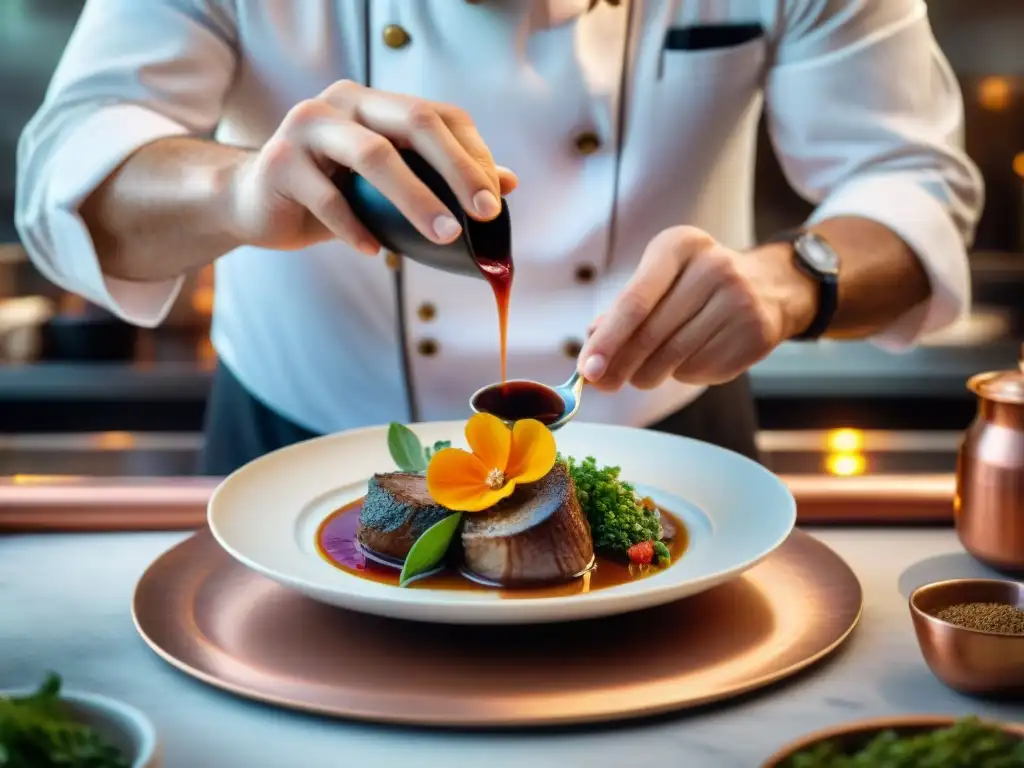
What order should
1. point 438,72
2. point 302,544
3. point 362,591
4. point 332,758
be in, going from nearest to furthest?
point 332,758 < point 362,591 < point 302,544 < point 438,72

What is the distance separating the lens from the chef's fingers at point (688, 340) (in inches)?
59.5

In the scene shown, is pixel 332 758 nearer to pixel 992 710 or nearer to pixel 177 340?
pixel 992 710

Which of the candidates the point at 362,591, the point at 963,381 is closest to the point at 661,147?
the point at 362,591

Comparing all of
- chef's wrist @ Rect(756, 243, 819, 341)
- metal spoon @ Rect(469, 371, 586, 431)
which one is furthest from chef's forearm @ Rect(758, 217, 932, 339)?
metal spoon @ Rect(469, 371, 586, 431)

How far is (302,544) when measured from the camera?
1379 mm

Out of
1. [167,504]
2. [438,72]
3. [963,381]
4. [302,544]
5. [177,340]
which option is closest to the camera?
[302,544]

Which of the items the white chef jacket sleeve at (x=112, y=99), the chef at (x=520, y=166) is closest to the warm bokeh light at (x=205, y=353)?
the chef at (x=520, y=166)

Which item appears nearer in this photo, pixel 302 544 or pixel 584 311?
pixel 302 544

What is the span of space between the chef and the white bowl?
916 mm

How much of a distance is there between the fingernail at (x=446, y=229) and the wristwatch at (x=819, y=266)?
688 mm

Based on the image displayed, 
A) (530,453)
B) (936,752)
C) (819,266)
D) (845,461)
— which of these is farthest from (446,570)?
(845,461)

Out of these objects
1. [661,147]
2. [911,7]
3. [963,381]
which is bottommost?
→ [963,381]

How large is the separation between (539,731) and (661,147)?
1.17 meters

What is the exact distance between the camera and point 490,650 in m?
1.13
